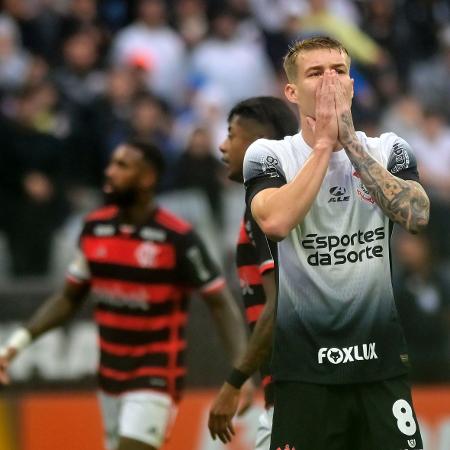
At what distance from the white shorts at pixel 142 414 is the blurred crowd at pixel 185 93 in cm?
340

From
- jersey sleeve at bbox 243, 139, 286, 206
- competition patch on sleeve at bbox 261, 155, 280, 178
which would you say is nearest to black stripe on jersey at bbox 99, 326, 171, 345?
jersey sleeve at bbox 243, 139, 286, 206

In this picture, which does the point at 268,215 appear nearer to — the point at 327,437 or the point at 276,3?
the point at 327,437

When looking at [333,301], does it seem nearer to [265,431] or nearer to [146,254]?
[265,431]

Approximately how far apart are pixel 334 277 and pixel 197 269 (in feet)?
9.09

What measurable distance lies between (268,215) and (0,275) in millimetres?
6790

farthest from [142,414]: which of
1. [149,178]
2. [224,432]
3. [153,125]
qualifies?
[153,125]

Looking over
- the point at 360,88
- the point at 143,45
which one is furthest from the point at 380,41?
the point at 143,45

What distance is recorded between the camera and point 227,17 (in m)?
14.0

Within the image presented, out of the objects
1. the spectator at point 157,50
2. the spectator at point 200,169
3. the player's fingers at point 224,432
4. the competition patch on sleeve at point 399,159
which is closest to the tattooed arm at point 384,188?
the competition patch on sleeve at point 399,159

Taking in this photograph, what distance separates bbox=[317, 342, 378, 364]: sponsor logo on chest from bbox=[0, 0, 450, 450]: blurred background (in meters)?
5.29

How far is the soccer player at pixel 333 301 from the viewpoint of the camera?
5.09m

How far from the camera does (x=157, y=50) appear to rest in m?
13.7

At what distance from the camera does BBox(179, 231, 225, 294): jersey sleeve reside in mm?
7828

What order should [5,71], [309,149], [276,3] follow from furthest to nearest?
[276,3]
[5,71]
[309,149]
